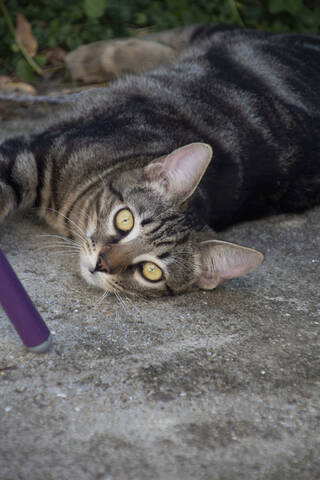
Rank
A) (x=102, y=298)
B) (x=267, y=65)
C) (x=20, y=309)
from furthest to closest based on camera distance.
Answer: (x=267, y=65) < (x=102, y=298) < (x=20, y=309)

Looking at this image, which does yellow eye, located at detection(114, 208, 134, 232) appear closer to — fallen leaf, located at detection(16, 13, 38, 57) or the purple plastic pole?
the purple plastic pole

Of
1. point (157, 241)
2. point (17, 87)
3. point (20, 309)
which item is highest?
point (20, 309)

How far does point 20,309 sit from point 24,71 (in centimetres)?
310

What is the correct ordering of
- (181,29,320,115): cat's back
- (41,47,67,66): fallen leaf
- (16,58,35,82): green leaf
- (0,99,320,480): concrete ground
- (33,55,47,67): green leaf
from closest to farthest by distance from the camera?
(0,99,320,480): concrete ground < (181,29,320,115): cat's back < (16,58,35,82): green leaf < (33,55,47,67): green leaf < (41,47,67,66): fallen leaf

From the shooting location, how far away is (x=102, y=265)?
2.07 metres

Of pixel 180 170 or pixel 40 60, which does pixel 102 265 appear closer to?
pixel 180 170

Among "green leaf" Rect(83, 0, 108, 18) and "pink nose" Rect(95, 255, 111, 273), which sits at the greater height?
"green leaf" Rect(83, 0, 108, 18)

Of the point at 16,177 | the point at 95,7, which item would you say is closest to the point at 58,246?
the point at 16,177

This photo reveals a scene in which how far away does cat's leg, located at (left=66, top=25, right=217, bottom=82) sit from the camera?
3994 millimetres

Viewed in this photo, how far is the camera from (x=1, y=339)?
5.59 ft

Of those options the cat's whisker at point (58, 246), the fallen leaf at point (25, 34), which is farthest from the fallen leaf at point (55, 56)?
the cat's whisker at point (58, 246)

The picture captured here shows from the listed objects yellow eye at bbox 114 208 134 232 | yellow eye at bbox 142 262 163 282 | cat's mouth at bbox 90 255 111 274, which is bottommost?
yellow eye at bbox 142 262 163 282

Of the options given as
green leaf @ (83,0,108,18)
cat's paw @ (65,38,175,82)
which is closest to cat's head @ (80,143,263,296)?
cat's paw @ (65,38,175,82)

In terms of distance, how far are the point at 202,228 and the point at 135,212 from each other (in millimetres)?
315
